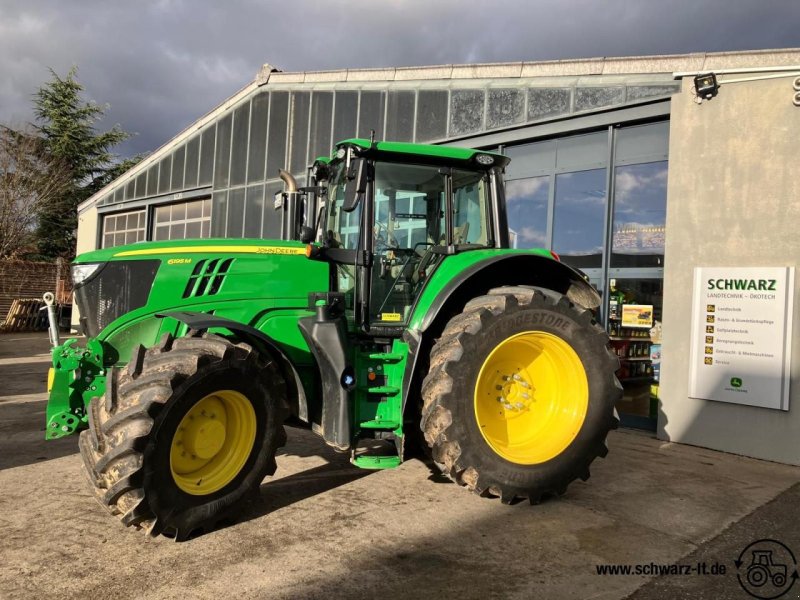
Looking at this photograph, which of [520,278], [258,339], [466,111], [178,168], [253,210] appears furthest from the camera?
[178,168]

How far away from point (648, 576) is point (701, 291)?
12.8 feet

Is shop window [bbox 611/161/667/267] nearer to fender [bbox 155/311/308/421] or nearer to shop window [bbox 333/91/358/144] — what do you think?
fender [bbox 155/311/308/421]

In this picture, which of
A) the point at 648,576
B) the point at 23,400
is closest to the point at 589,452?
the point at 648,576

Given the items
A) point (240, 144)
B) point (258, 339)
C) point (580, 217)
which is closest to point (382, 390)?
point (258, 339)

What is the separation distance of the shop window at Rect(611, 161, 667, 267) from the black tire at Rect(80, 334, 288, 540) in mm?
5125

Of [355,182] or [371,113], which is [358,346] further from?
[371,113]

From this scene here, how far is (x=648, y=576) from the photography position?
10.6 ft

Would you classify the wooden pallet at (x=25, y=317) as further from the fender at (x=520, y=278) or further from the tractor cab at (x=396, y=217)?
the fender at (x=520, y=278)

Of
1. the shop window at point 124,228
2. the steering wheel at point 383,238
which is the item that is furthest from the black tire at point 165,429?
the shop window at point 124,228

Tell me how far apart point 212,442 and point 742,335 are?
514cm

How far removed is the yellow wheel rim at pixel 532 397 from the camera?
4258mm

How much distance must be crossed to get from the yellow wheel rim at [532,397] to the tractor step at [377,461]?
2.14 feet

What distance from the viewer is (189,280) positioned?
4117mm

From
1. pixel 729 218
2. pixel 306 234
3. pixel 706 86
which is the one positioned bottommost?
pixel 306 234
